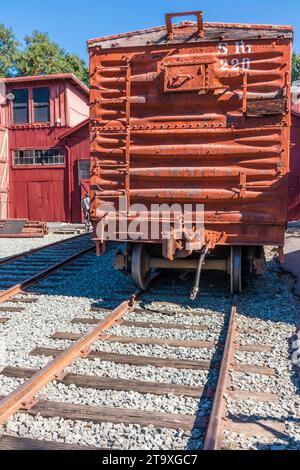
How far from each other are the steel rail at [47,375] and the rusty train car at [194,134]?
181cm

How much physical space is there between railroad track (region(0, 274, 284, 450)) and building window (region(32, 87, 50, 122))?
817 inches

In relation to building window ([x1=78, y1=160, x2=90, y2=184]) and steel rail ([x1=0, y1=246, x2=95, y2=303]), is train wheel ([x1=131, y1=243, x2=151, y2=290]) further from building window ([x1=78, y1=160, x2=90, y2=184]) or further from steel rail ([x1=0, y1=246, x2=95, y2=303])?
building window ([x1=78, y1=160, x2=90, y2=184])

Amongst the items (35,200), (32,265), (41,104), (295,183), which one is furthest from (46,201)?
(32,265)

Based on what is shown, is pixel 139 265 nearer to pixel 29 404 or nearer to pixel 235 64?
pixel 235 64

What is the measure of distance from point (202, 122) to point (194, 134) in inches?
8.7

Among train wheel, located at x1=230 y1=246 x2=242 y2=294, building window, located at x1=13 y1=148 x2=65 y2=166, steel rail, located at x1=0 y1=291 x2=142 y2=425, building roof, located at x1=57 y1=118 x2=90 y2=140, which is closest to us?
steel rail, located at x1=0 y1=291 x2=142 y2=425

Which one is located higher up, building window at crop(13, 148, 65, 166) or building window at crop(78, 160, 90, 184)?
building window at crop(13, 148, 65, 166)

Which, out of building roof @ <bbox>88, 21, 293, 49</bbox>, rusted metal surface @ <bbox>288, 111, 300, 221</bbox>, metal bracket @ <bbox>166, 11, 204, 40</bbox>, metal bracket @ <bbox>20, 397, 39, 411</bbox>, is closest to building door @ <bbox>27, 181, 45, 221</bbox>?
rusted metal surface @ <bbox>288, 111, 300, 221</bbox>

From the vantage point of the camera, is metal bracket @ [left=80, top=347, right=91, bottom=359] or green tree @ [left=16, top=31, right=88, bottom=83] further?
green tree @ [left=16, top=31, right=88, bottom=83]

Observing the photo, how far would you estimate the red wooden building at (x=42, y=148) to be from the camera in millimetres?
24531

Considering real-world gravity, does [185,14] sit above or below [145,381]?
above

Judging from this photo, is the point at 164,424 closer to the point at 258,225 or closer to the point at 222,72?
the point at 258,225

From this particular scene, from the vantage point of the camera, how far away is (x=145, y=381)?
4.59 metres

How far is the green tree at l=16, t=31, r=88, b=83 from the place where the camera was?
46219mm
